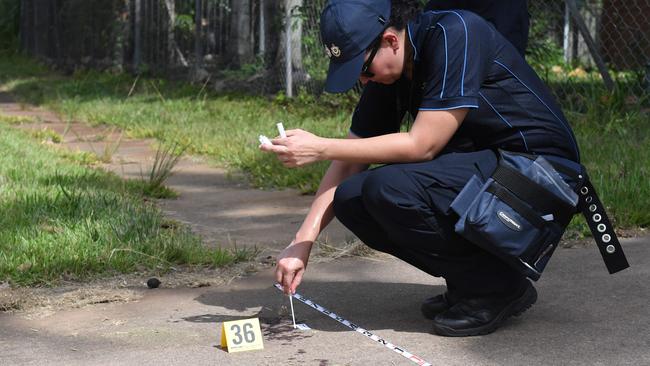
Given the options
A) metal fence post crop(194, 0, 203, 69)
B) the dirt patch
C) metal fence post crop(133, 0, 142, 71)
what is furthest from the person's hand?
metal fence post crop(133, 0, 142, 71)

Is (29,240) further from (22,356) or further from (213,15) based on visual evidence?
(213,15)

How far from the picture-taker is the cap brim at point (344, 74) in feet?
11.4

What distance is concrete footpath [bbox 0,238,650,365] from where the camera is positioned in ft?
11.5

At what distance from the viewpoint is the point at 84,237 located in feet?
15.9

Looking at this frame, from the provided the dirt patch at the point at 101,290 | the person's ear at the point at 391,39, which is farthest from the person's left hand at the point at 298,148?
the dirt patch at the point at 101,290

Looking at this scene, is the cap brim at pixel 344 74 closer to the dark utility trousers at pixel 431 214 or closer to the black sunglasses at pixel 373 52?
the black sunglasses at pixel 373 52

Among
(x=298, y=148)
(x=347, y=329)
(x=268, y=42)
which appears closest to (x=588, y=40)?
(x=268, y=42)

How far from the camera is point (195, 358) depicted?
11.6ft

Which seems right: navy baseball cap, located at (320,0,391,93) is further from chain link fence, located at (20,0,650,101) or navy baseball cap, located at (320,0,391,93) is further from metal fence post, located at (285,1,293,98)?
metal fence post, located at (285,1,293,98)

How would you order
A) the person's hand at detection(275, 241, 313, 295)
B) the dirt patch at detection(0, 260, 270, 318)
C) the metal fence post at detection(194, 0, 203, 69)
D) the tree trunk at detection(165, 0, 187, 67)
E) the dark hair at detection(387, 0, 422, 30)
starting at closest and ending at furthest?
1. the dark hair at detection(387, 0, 422, 30)
2. the person's hand at detection(275, 241, 313, 295)
3. the dirt patch at detection(0, 260, 270, 318)
4. the metal fence post at detection(194, 0, 203, 69)
5. the tree trunk at detection(165, 0, 187, 67)

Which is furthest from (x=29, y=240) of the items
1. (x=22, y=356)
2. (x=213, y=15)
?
(x=213, y=15)

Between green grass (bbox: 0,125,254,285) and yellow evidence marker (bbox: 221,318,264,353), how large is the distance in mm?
1113

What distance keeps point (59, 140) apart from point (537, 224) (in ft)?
21.2

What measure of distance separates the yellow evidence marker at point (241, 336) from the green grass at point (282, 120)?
2284mm
